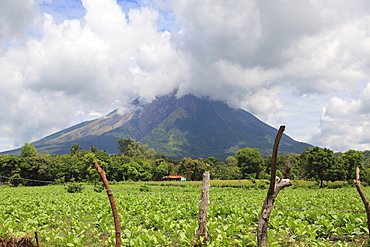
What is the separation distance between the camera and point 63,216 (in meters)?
11.1

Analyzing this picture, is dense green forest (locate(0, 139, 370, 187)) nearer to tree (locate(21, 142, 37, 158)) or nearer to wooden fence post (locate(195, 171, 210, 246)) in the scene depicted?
tree (locate(21, 142, 37, 158))

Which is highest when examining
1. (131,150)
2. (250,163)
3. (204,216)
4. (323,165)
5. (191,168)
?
(131,150)

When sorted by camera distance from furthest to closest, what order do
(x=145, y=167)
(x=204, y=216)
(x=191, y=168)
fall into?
(x=145, y=167)
(x=191, y=168)
(x=204, y=216)

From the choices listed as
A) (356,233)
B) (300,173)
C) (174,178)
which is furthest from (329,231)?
(174,178)

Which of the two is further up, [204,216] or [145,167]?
[204,216]

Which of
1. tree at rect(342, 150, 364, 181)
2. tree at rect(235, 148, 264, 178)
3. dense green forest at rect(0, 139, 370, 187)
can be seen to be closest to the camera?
dense green forest at rect(0, 139, 370, 187)

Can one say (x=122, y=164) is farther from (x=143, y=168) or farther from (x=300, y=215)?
(x=300, y=215)

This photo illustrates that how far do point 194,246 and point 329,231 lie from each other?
14.5 ft

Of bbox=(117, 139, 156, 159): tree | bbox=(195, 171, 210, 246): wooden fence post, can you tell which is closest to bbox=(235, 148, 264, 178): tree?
bbox=(117, 139, 156, 159): tree

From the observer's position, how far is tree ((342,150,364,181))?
47.5 meters

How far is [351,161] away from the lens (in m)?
48.0

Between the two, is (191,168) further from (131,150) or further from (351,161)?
(131,150)

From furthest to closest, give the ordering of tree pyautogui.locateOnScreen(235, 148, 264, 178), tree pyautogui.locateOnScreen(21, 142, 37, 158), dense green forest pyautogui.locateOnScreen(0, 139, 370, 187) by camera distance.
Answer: tree pyautogui.locateOnScreen(235, 148, 264, 178)
tree pyautogui.locateOnScreen(21, 142, 37, 158)
dense green forest pyautogui.locateOnScreen(0, 139, 370, 187)

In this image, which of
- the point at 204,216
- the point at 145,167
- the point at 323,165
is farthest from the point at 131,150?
the point at 204,216
